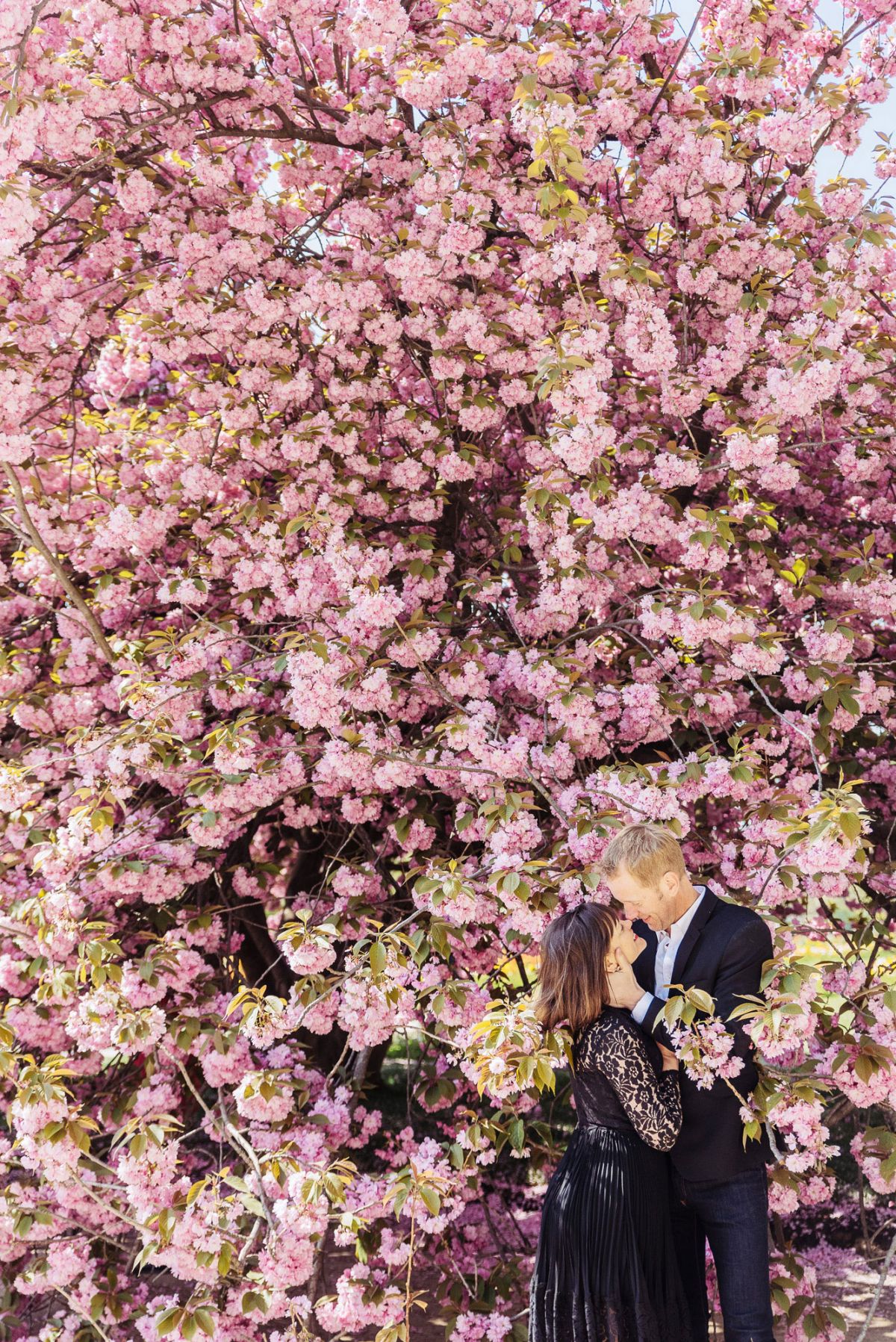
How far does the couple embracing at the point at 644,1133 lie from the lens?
2.37m

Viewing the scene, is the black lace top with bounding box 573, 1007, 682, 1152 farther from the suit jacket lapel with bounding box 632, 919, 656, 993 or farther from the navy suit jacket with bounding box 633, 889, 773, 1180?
the suit jacket lapel with bounding box 632, 919, 656, 993

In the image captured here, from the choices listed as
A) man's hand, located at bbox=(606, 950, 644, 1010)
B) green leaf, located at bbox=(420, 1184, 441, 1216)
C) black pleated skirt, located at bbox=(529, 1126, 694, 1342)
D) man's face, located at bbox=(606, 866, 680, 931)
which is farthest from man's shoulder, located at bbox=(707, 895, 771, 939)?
green leaf, located at bbox=(420, 1184, 441, 1216)

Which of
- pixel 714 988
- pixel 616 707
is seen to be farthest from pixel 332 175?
pixel 714 988

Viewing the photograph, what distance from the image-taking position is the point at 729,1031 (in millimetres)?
2395

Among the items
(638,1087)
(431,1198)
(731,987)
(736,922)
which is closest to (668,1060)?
(638,1087)

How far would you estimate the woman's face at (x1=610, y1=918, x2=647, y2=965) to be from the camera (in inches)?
97.7

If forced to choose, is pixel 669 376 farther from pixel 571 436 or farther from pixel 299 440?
pixel 299 440

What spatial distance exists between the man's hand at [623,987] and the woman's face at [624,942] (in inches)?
0.5

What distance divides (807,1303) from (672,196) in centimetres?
363

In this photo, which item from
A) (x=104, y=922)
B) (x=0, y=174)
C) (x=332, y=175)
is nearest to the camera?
(x=0, y=174)

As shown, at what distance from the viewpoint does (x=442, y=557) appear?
3.93m

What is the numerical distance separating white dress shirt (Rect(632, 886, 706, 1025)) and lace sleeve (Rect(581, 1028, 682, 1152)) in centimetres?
11

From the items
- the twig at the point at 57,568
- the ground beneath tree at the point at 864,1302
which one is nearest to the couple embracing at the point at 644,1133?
the ground beneath tree at the point at 864,1302

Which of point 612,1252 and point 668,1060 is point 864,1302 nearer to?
point 612,1252
